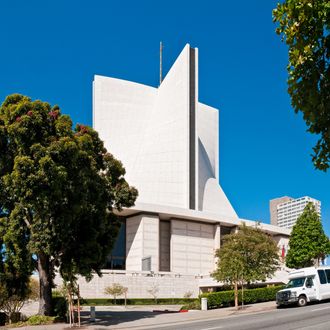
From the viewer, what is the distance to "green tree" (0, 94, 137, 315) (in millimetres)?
23953

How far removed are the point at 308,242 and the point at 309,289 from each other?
32.2 meters

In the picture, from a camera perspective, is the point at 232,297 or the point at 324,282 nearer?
the point at 324,282

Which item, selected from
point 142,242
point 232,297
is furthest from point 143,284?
point 232,297

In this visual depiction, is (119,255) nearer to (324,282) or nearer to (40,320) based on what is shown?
(40,320)

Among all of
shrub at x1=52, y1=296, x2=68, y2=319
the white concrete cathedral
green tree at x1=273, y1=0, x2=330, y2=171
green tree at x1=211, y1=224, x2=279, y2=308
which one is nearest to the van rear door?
green tree at x1=211, y1=224, x2=279, y2=308

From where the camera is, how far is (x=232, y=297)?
118 ft

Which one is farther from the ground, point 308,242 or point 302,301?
point 308,242

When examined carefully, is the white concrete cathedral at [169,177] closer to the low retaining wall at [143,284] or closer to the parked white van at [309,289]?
the low retaining wall at [143,284]

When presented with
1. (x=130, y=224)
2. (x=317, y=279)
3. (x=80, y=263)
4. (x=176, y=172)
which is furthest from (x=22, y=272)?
(x=176, y=172)

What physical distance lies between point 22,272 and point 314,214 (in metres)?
43.0

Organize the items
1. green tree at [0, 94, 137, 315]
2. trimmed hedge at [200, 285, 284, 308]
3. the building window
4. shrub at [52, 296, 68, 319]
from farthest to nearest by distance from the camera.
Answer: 1. the building window
2. trimmed hedge at [200, 285, 284, 308]
3. shrub at [52, 296, 68, 319]
4. green tree at [0, 94, 137, 315]

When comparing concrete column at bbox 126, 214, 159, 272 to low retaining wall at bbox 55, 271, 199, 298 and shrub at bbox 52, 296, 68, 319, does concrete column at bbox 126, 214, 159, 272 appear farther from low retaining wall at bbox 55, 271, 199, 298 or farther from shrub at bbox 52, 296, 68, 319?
shrub at bbox 52, 296, 68, 319

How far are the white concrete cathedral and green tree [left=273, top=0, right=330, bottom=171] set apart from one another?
51.8 metres

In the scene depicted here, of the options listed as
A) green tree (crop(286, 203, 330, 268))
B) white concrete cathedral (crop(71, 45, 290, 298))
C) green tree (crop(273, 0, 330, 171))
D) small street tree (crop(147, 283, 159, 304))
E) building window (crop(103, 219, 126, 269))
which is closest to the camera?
green tree (crop(273, 0, 330, 171))
